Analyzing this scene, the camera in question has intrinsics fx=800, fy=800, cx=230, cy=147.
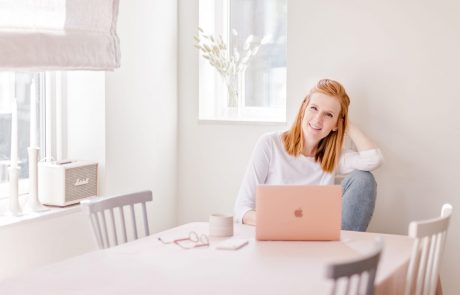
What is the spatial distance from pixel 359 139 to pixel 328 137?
6.4 inches

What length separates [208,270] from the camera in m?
2.45

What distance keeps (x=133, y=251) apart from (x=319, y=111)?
126 cm

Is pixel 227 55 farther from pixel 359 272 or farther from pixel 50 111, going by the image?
pixel 359 272

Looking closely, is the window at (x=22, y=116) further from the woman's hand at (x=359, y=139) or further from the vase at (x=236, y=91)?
the woman's hand at (x=359, y=139)

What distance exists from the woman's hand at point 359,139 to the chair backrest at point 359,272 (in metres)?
1.63

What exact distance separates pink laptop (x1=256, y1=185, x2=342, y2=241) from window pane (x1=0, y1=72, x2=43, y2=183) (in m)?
1.35

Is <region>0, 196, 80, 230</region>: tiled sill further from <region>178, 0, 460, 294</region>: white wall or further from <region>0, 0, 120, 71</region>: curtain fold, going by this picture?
<region>178, 0, 460, 294</region>: white wall

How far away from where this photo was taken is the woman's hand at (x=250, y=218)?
3.35 m

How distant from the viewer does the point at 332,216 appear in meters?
2.85

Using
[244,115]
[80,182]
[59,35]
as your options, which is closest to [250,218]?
[80,182]

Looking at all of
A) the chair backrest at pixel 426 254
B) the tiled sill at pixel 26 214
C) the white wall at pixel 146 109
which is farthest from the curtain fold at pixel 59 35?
the chair backrest at pixel 426 254

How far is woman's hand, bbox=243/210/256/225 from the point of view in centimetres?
335

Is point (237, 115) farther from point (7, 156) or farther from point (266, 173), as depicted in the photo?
point (7, 156)

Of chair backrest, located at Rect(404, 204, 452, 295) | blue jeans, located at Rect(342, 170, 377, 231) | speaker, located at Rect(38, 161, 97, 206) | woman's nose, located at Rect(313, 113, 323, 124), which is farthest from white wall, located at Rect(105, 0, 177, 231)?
chair backrest, located at Rect(404, 204, 452, 295)
